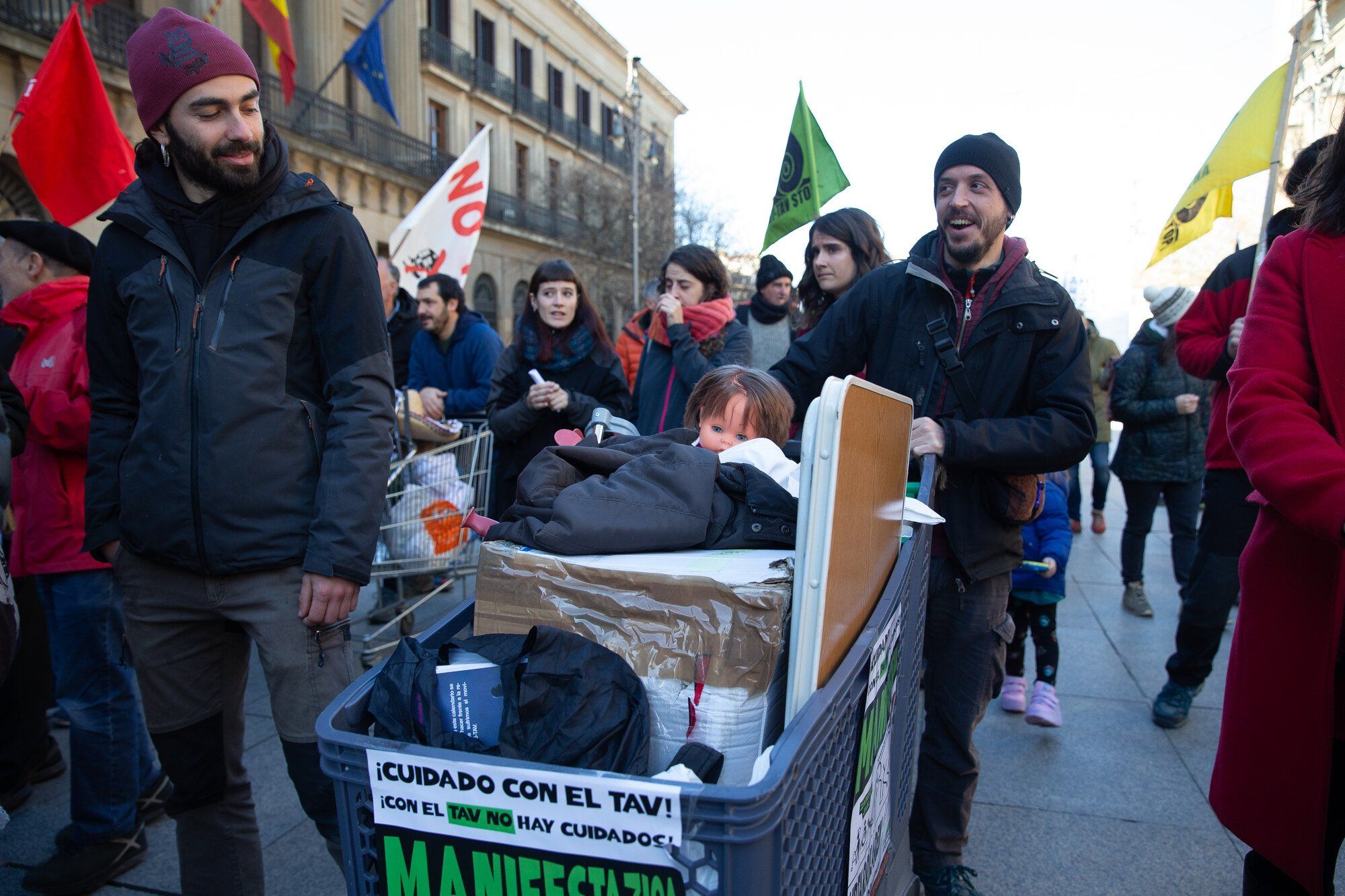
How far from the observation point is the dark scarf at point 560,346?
15.0 feet

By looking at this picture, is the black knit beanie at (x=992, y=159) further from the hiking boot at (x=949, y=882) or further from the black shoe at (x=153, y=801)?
the black shoe at (x=153, y=801)

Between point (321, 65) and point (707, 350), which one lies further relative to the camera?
point (321, 65)

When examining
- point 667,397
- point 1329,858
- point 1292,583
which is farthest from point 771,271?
point 1329,858

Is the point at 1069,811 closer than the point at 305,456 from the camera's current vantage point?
No

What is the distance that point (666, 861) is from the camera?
3.64 ft

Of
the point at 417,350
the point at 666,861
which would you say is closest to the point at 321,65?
the point at 417,350

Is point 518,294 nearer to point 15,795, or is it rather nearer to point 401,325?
point 401,325

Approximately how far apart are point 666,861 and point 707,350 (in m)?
3.48

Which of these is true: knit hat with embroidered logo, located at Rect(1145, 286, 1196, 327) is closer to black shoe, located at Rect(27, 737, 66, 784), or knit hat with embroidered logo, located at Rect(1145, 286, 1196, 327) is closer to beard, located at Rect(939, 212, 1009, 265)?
beard, located at Rect(939, 212, 1009, 265)

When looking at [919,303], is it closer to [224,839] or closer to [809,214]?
[224,839]

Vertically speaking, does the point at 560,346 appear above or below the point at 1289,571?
above

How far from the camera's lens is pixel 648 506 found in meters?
1.62

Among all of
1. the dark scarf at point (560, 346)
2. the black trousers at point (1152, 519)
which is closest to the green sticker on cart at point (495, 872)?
the dark scarf at point (560, 346)

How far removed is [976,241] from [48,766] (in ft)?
13.3
